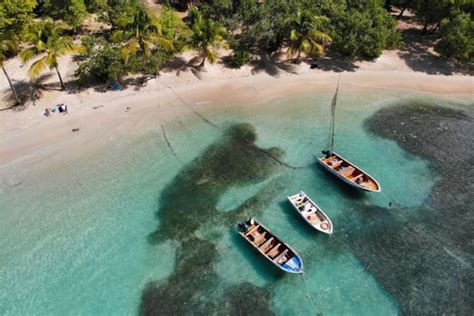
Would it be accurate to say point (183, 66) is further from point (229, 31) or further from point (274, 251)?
point (274, 251)

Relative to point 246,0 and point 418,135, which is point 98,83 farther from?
point 418,135

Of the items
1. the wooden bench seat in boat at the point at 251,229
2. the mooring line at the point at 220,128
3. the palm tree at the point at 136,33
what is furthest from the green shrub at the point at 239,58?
the wooden bench seat in boat at the point at 251,229

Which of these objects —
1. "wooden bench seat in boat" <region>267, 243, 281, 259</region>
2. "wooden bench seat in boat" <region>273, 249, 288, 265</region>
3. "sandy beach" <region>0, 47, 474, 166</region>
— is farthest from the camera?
"sandy beach" <region>0, 47, 474, 166</region>

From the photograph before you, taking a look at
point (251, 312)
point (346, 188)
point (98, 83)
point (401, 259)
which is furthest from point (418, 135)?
point (98, 83)

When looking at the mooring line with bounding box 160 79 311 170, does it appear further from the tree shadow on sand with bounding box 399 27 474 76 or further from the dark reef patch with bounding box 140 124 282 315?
the tree shadow on sand with bounding box 399 27 474 76

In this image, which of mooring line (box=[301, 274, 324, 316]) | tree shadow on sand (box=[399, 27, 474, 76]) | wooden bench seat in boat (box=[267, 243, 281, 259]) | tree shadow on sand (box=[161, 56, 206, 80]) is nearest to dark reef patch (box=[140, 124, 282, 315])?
wooden bench seat in boat (box=[267, 243, 281, 259])
